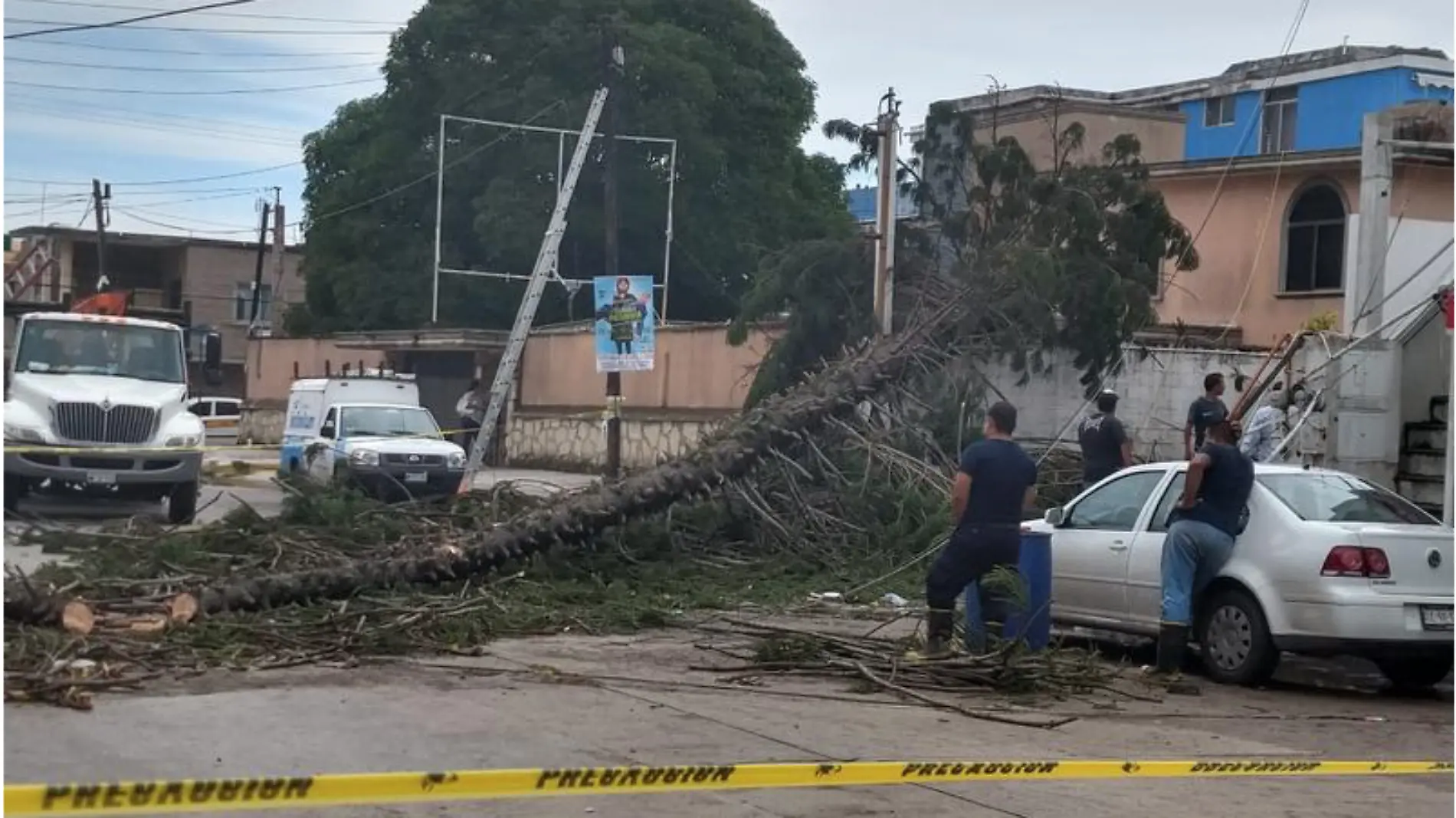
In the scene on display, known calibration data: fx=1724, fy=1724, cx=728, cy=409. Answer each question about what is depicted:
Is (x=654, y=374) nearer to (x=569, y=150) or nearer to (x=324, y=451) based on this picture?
(x=569, y=150)

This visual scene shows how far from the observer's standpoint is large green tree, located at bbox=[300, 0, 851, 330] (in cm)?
1845

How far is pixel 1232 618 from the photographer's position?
10727 mm

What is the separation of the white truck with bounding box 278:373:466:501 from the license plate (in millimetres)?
8622

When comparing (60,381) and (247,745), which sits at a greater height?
(60,381)

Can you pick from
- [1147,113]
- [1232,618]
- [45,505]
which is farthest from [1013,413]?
[1147,113]

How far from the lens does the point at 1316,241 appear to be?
94.7ft

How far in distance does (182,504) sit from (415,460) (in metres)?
6.19

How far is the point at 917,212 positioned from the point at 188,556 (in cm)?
1071

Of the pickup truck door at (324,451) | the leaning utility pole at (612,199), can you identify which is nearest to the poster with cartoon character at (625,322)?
the leaning utility pole at (612,199)

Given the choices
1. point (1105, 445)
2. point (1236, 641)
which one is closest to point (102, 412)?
point (1105, 445)

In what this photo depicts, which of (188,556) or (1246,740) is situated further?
(188,556)

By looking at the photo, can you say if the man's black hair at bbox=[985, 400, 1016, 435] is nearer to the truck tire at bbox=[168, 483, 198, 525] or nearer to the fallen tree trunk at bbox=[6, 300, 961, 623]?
the fallen tree trunk at bbox=[6, 300, 961, 623]

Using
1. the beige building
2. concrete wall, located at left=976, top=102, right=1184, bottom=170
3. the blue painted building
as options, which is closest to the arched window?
concrete wall, located at left=976, top=102, right=1184, bottom=170

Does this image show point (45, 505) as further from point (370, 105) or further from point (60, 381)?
point (370, 105)
